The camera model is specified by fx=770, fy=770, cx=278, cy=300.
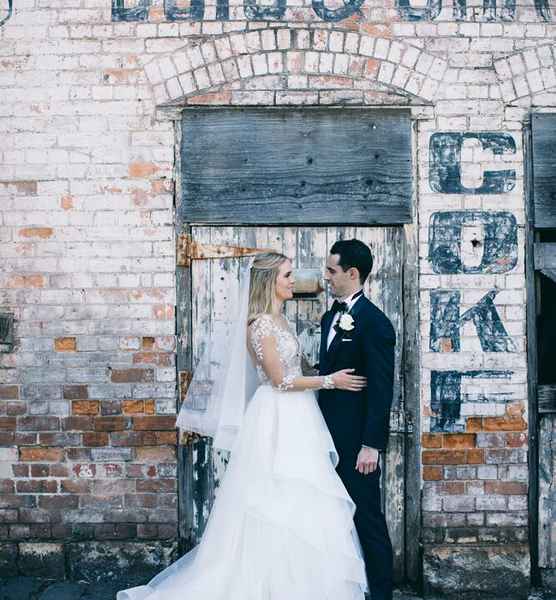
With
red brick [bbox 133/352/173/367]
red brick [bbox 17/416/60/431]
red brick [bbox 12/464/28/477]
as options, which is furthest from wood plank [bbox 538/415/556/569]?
red brick [bbox 12/464/28/477]

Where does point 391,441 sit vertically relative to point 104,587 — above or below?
above

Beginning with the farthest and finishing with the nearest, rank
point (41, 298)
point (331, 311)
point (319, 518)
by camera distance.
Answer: point (41, 298) → point (331, 311) → point (319, 518)

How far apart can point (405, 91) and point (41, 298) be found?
2.64 meters

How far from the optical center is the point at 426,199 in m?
4.85

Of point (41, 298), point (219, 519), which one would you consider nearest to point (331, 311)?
point (219, 519)

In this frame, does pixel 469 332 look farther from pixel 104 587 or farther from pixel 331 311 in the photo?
pixel 104 587

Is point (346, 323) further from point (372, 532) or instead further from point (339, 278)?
point (372, 532)

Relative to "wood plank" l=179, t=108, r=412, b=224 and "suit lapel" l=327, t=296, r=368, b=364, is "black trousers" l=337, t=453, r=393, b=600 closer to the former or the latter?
"suit lapel" l=327, t=296, r=368, b=364

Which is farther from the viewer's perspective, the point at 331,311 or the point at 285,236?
the point at 285,236

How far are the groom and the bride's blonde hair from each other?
0.33m

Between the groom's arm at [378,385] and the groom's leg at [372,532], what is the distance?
0.26 metres

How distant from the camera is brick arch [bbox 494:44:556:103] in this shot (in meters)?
4.84

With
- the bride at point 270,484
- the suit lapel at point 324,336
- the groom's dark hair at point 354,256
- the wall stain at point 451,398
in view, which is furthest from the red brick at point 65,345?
the wall stain at point 451,398

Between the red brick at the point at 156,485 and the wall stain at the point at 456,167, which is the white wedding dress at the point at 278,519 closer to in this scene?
the red brick at the point at 156,485
